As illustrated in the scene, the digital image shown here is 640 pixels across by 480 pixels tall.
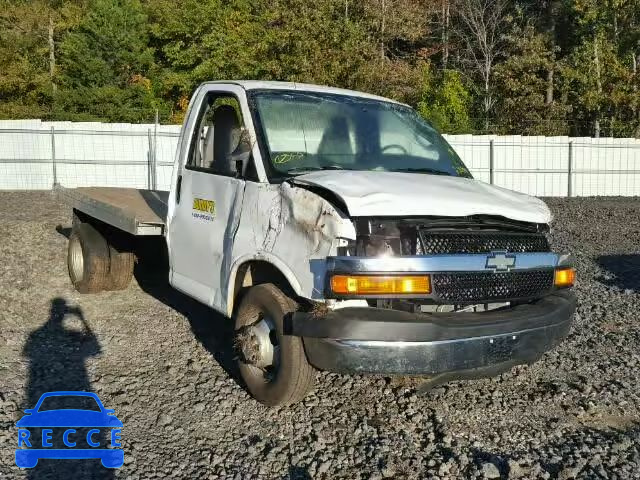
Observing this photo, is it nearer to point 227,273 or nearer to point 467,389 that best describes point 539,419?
point 467,389

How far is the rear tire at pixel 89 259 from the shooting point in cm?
730

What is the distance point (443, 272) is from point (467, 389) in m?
1.46

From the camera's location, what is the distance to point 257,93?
495cm

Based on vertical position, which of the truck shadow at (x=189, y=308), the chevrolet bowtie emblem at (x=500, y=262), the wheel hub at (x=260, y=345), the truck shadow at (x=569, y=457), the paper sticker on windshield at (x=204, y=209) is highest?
the paper sticker on windshield at (x=204, y=209)

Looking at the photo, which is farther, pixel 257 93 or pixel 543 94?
pixel 543 94

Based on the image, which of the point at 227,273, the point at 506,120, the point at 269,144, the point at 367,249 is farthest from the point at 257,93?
the point at 506,120

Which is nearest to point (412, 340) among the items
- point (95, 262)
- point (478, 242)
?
point (478, 242)

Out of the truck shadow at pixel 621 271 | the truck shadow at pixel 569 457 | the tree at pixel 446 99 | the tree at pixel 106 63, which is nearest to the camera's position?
the truck shadow at pixel 569 457

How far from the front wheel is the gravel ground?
0.22 metres

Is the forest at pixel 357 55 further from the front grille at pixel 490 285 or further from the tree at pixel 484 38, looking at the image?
the front grille at pixel 490 285

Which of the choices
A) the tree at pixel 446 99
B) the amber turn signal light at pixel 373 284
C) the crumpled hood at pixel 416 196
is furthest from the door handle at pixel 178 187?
the tree at pixel 446 99

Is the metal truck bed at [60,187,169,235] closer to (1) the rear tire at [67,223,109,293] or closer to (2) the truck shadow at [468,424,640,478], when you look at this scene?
(1) the rear tire at [67,223,109,293]

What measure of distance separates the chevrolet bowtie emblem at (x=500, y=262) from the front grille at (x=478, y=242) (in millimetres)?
58

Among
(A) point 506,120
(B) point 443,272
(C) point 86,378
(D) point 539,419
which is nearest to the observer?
(B) point 443,272
